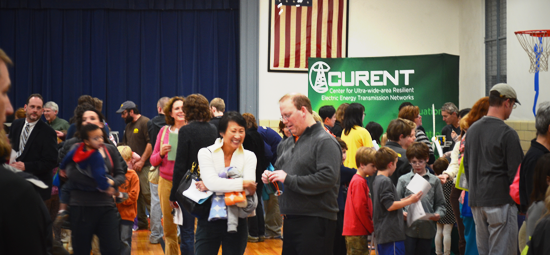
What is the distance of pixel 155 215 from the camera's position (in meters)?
5.81

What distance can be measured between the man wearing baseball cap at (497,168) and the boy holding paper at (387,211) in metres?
0.47

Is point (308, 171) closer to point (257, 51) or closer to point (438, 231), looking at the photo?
point (438, 231)

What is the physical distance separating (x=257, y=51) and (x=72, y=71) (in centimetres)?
363

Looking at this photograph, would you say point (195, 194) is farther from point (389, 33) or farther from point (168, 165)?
point (389, 33)

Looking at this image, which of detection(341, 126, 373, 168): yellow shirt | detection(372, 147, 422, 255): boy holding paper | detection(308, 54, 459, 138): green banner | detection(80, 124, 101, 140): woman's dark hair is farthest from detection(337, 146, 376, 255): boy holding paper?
detection(308, 54, 459, 138): green banner

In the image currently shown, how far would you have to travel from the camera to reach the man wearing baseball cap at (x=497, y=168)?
346cm

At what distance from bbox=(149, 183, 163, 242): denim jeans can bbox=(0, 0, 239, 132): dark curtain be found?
14.2 feet

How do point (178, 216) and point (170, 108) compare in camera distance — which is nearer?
Result: point (178, 216)

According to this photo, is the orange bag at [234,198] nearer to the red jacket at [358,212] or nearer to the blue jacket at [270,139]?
the red jacket at [358,212]

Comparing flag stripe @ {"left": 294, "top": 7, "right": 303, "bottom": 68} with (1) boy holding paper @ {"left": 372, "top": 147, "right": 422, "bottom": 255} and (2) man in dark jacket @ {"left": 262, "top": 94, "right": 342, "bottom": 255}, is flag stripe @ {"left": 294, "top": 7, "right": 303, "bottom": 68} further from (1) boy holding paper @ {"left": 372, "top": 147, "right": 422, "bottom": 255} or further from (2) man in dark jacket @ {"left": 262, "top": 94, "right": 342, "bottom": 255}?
(2) man in dark jacket @ {"left": 262, "top": 94, "right": 342, "bottom": 255}

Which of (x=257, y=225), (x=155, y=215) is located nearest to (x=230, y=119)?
(x=155, y=215)

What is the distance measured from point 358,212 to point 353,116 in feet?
Result: 3.99

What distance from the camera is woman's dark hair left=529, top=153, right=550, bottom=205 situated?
7.64ft

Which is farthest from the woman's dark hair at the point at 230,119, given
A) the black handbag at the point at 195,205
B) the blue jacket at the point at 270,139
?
the blue jacket at the point at 270,139
